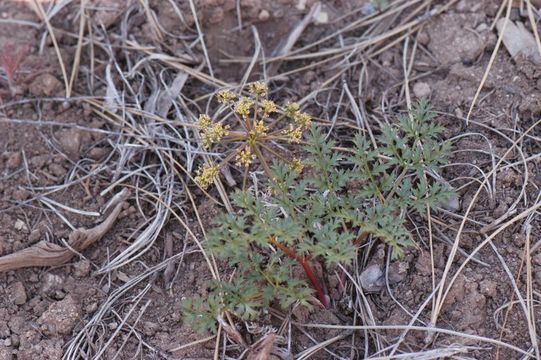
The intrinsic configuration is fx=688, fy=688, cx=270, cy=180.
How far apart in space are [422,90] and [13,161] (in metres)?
2.07

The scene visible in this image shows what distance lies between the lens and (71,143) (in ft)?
11.4

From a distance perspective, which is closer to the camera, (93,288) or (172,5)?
(93,288)

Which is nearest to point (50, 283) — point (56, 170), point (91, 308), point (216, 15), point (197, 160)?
point (91, 308)

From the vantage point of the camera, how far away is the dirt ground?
2783mm

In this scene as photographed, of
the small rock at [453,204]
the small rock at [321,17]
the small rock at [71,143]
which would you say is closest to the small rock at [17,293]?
the small rock at [71,143]

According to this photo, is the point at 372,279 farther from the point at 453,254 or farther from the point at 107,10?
the point at 107,10

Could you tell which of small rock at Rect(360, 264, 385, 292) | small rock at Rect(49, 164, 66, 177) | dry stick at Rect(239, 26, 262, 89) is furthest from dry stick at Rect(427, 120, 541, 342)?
small rock at Rect(49, 164, 66, 177)

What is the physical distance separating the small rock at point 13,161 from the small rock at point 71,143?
218 mm

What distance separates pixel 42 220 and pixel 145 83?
3.08ft

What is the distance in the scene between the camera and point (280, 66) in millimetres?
3758

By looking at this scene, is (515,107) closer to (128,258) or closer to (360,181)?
(360,181)

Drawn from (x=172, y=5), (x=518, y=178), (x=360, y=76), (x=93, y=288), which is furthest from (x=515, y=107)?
(x=93, y=288)

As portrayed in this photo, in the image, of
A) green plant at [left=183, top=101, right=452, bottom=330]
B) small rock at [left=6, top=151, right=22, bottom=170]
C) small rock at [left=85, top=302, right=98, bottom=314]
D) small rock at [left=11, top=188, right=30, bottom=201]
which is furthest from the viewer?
small rock at [left=6, top=151, right=22, bottom=170]

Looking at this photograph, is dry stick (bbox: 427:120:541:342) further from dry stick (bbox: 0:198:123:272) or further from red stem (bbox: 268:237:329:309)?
dry stick (bbox: 0:198:123:272)
